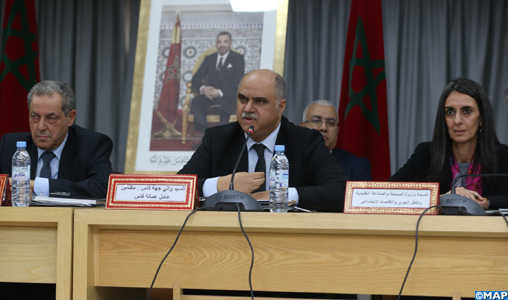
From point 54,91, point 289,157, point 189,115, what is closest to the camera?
point 289,157

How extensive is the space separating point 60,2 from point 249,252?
3.55 m

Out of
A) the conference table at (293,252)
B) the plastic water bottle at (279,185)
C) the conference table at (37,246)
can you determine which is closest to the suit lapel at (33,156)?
the conference table at (37,246)

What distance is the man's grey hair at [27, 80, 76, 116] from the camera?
7.47 feet

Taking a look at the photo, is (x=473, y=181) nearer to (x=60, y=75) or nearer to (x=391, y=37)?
Result: (x=391, y=37)

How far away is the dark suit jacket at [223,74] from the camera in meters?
2.94

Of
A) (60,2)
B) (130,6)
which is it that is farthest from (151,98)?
(60,2)

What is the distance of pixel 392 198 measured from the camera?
1266mm

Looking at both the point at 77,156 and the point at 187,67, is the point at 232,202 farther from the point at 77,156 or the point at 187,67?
the point at 187,67

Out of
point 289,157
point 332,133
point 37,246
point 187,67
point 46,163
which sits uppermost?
point 187,67

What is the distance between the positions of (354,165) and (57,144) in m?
1.70

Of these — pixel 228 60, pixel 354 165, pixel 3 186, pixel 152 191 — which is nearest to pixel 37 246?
pixel 3 186

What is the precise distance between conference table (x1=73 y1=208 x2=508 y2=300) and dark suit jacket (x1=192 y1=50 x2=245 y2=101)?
174cm

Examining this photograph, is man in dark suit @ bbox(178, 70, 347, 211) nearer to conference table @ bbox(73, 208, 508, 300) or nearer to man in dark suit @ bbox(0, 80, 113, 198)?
man in dark suit @ bbox(0, 80, 113, 198)

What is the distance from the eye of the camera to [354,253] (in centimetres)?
124
